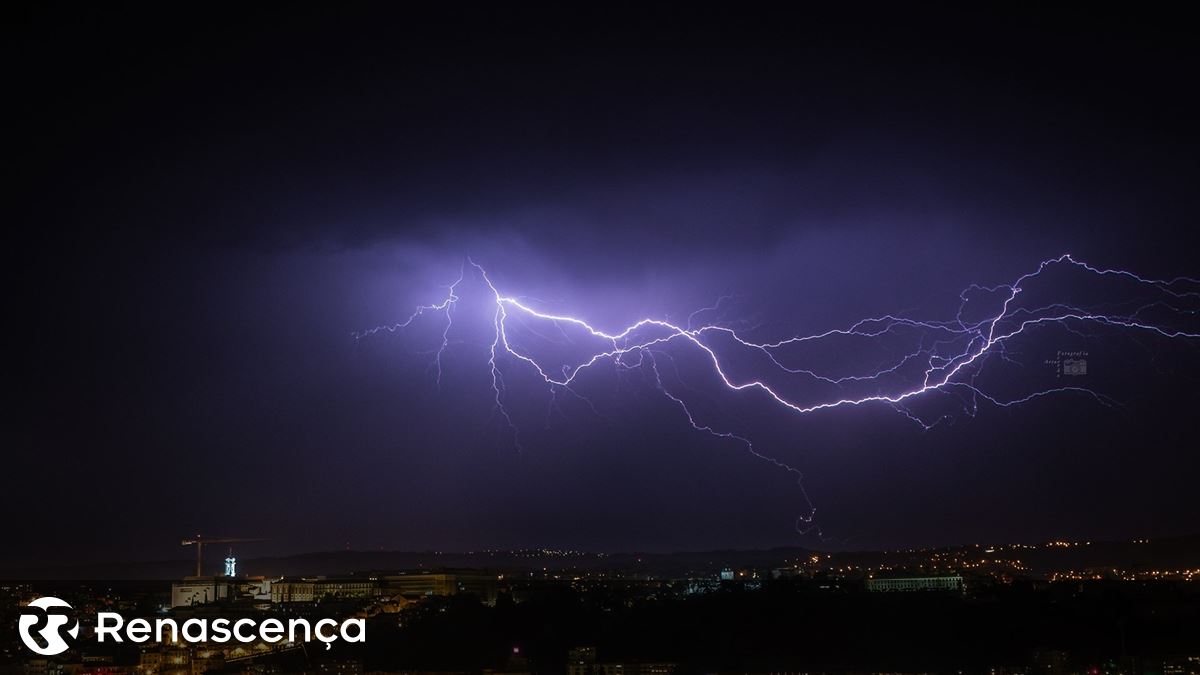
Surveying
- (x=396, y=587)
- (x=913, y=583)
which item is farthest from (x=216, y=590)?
(x=913, y=583)

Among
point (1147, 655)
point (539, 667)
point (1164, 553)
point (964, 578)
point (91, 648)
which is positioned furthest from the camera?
point (1164, 553)

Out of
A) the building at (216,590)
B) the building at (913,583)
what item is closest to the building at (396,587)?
the building at (216,590)

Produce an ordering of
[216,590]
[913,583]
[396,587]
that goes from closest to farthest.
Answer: [913,583] → [216,590] → [396,587]

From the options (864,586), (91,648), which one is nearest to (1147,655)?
(864,586)

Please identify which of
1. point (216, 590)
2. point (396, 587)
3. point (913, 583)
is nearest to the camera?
point (913, 583)

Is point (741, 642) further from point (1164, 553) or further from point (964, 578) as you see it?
point (1164, 553)

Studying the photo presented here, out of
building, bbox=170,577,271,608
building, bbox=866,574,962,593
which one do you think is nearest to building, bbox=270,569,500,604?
building, bbox=170,577,271,608

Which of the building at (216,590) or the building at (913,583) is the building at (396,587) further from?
the building at (913,583)

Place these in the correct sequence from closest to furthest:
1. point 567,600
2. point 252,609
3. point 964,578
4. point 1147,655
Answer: point 1147,655 → point 567,600 → point 252,609 → point 964,578

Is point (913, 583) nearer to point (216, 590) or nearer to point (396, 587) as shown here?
point (396, 587)
